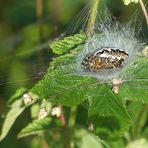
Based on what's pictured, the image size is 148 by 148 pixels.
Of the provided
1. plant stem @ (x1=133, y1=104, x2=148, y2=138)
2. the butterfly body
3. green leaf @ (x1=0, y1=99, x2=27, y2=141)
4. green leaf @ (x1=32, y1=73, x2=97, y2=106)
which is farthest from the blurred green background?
green leaf @ (x1=32, y1=73, x2=97, y2=106)

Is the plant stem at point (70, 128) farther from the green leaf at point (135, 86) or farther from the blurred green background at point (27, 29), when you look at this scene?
the green leaf at point (135, 86)

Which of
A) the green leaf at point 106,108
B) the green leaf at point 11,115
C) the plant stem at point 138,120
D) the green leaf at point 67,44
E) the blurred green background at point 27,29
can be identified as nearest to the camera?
the green leaf at point 106,108

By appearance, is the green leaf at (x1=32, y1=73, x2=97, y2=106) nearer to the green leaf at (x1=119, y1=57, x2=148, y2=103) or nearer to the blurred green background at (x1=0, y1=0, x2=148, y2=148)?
the green leaf at (x1=119, y1=57, x2=148, y2=103)

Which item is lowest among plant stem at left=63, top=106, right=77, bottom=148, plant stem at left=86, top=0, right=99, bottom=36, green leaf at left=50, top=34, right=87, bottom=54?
plant stem at left=63, top=106, right=77, bottom=148

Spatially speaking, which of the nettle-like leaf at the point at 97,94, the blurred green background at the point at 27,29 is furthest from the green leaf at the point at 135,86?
the blurred green background at the point at 27,29

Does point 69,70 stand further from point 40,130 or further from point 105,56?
point 40,130

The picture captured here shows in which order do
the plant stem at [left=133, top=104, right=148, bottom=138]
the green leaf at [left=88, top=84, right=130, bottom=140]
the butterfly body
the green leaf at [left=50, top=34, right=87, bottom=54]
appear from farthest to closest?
the plant stem at [left=133, top=104, right=148, bottom=138]
the green leaf at [left=50, top=34, right=87, bottom=54]
the butterfly body
the green leaf at [left=88, top=84, right=130, bottom=140]

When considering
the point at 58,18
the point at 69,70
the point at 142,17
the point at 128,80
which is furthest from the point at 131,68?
the point at 58,18
